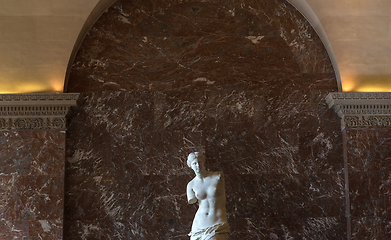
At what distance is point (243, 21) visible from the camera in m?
8.42

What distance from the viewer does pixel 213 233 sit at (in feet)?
18.8

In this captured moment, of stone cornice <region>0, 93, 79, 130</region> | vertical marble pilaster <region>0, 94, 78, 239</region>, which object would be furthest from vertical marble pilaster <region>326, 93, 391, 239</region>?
vertical marble pilaster <region>0, 94, 78, 239</region>

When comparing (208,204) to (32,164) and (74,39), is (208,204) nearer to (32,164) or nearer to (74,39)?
(32,164)

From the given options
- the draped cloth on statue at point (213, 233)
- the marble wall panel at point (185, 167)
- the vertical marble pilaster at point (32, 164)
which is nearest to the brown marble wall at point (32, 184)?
the vertical marble pilaster at point (32, 164)

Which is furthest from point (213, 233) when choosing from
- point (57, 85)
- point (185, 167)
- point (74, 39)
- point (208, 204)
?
point (74, 39)

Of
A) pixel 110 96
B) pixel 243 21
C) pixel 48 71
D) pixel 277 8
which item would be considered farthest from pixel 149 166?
pixel 277 8

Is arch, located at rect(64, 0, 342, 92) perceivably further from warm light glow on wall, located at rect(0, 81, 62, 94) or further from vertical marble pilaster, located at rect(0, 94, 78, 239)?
vertical marble pilaster, located at rect(0, 94, 78, 239)

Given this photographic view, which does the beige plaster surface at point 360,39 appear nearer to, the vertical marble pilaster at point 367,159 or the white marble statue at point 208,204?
the vertical marble pilaster at point 367,159

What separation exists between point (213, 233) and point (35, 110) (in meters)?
3.98

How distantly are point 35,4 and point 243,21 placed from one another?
149 inches

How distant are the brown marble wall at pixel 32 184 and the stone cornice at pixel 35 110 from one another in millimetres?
140

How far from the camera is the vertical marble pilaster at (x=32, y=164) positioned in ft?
24.5

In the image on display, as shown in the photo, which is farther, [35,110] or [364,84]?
[364,84]

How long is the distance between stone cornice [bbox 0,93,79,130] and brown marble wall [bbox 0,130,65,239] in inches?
5.5
